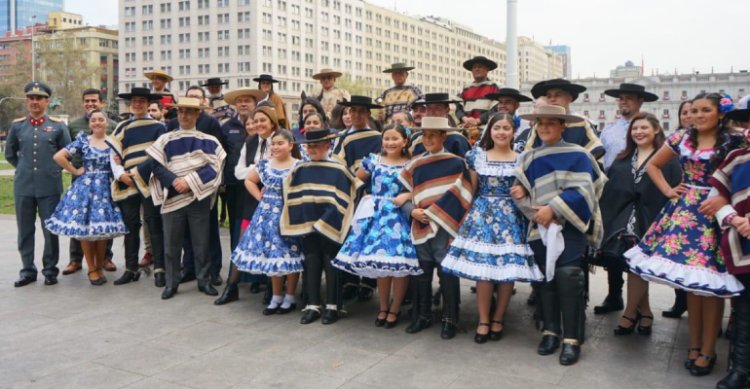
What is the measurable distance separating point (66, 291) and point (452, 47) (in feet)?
492

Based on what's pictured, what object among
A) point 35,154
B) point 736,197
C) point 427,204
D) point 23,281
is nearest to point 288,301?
point 427,204

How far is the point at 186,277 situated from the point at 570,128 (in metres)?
4.82

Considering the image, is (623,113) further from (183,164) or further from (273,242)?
(183,164)

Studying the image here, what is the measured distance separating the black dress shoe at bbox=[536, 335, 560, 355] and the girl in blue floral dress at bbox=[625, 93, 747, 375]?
2.82 ft

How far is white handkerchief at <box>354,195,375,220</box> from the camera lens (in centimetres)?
596

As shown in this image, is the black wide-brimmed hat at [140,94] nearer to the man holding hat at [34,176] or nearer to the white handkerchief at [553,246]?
the man holding hat at [34,176]

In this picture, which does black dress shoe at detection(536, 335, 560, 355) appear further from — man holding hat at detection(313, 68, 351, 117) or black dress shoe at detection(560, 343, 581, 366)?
man holding hat at detection(313, 68, 351, 117)

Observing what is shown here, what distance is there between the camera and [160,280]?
301 inches

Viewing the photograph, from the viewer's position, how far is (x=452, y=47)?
15138 centimetres

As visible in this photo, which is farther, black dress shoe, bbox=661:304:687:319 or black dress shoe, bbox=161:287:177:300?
black dress shoe, bbox=161:287:177:300

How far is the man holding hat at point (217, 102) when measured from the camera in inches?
359

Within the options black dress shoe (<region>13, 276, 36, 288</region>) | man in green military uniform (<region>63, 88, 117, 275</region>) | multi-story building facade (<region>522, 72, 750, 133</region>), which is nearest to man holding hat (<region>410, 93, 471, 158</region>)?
man in green military uniform (<region>63, 88, 117, 275</region>)

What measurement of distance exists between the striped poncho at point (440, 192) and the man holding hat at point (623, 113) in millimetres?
1582

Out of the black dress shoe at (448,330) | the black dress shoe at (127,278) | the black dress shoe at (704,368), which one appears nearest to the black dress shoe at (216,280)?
the black dress shoe at (127,278)
